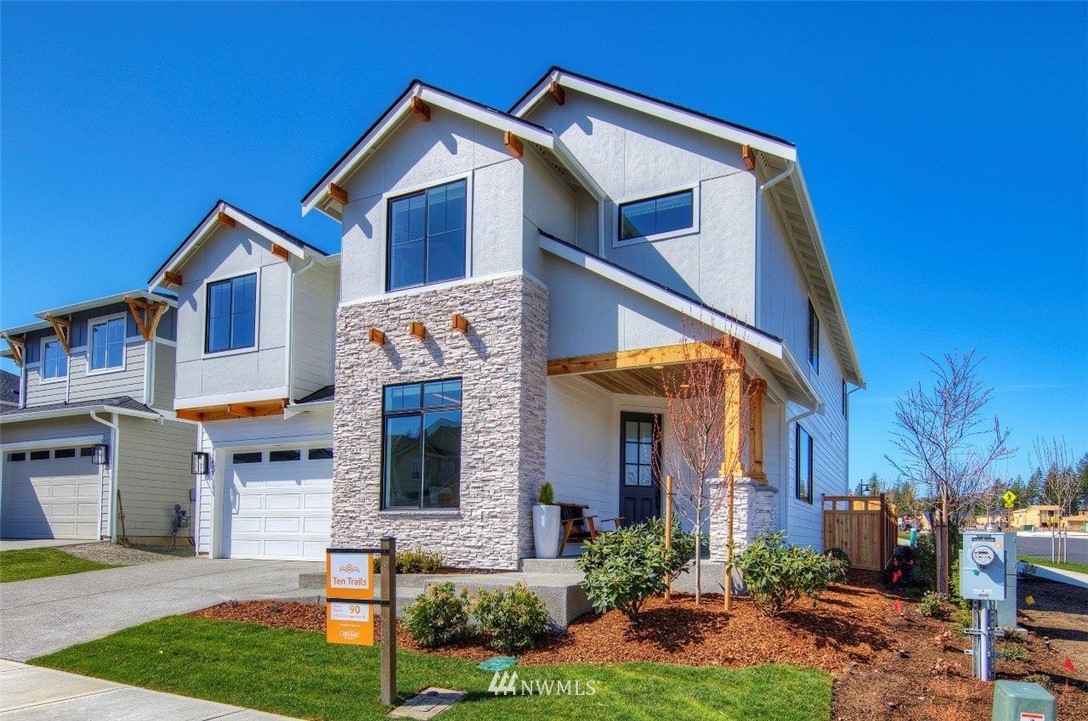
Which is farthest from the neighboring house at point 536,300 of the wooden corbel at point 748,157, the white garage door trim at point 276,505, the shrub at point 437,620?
the white garage door trim at point 276,505

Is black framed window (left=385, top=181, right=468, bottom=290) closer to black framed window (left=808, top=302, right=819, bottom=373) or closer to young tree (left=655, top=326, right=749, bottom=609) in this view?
young tree (left=655, top=326, right=749, bottom=609)

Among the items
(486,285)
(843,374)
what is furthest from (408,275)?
(843,374)

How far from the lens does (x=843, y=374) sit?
80.0ft

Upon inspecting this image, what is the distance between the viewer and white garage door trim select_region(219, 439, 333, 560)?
16.2 m

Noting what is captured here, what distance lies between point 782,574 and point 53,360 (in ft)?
69.3

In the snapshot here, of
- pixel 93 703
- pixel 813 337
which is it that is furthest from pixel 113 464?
pixel 813 337

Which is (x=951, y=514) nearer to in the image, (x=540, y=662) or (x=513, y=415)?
(x=513, y=415)

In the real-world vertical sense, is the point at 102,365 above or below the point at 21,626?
above

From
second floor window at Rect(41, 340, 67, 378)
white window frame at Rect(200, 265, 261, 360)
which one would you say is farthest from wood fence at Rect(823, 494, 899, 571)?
second floor window at Rect(41, 340, 67, 378)

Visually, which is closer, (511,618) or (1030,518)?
(511,618)

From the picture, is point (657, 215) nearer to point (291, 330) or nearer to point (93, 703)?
point (291, 330)

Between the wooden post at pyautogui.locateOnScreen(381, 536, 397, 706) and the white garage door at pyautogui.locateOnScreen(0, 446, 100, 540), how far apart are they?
48.3 feet

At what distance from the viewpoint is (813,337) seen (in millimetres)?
17969

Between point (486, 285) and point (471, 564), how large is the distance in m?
4.21
